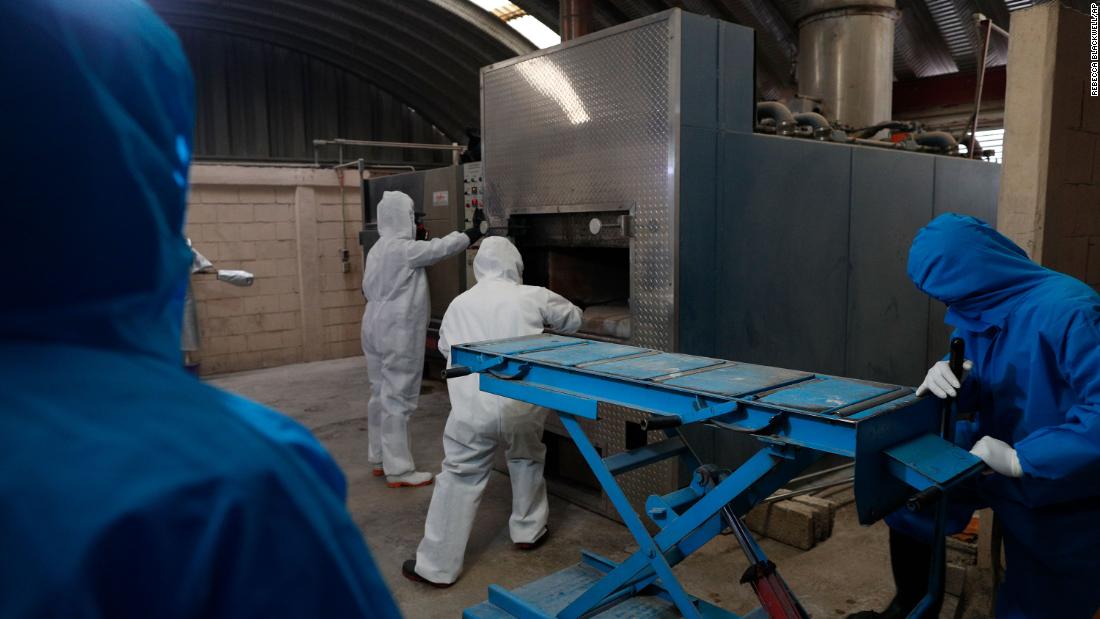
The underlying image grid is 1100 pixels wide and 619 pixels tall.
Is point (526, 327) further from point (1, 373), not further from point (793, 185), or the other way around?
point (1, 373)

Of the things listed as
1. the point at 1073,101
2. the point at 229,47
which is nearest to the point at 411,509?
the point at 1073,101

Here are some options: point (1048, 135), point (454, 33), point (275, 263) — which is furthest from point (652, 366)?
point (454, 33)

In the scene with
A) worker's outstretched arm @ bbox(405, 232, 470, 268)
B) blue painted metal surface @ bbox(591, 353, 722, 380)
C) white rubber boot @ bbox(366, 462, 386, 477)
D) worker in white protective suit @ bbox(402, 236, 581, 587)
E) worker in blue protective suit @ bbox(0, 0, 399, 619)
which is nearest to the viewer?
worker in blue protective suit @ bbox(0, 0, 399, 619)

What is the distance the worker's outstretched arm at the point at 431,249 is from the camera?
4.86m

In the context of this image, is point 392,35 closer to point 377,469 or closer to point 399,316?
point 399,316

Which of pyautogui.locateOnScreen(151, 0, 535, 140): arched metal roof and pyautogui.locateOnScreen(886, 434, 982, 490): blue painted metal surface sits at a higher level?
pyautogui.locateOnScreen(151, 0, 535, 140): arched metal roof

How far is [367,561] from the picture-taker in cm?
62

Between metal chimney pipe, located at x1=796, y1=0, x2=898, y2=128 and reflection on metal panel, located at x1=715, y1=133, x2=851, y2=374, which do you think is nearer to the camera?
reflection on metal panel, located at x1=715, y1=133, x2=851, y2=374

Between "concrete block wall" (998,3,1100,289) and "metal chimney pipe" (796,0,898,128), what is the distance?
266 centimetres

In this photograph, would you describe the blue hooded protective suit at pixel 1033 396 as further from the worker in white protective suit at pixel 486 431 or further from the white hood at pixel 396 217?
the white hood at pixel 396 217

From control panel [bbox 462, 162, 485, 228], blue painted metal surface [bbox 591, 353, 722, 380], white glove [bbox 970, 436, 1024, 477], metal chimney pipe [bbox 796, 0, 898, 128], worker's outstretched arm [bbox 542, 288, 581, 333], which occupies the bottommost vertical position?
white glove [bbox 970, 436, 1024, 477]

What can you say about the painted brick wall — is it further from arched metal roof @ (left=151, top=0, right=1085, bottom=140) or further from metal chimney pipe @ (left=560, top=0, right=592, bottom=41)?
metal chimney pipe @ (left=560, top=0, right=592, bottom=41)

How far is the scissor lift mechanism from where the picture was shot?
2084 mm

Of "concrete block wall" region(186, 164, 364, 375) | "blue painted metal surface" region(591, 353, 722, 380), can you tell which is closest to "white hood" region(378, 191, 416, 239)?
"blue painted metal surface" region(591, 353, 722, 380)
